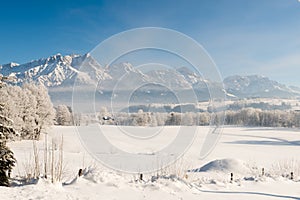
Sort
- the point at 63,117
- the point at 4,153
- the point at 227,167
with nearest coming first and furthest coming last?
1. the point at 4,153
2. the point at 227,167
3. the point at 63,117

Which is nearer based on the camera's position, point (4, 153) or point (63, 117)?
point (4, 153)

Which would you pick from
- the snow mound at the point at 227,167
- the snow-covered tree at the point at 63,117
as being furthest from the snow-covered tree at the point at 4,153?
the snow-covered tree at the point at 63,117

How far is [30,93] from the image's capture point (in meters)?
34.0

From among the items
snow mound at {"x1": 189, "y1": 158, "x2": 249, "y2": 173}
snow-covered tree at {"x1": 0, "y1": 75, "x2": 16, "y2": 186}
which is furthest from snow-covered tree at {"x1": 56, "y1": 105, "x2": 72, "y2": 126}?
snow-covered tree at {"x1": 0, "y1": 75, "x2": 16, "y2": 186}

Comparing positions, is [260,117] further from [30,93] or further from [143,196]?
[143,196]

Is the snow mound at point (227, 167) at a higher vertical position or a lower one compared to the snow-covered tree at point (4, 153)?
lower

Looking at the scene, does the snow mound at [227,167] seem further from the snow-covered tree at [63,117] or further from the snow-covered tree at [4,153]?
the snow-covered tree at [63,117]

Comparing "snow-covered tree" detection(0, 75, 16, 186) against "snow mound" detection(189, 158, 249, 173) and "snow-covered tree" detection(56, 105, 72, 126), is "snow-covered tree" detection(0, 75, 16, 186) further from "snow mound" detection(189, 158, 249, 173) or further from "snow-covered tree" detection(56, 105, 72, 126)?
"snow-covered tree" detection(56, 105, 72, 126)

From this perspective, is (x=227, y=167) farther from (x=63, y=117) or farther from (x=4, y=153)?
(x=63, y=117)

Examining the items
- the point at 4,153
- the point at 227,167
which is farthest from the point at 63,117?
the point at 4,153

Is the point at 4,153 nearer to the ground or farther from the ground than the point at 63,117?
farther from the ground

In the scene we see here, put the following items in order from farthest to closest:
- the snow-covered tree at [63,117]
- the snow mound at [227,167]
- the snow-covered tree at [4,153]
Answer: the snow-covered tree at [63,117], the snow mound at [227,167], the snow-covered tree at [4,153]

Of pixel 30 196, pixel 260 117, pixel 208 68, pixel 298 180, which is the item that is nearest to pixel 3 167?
pixel 30 196

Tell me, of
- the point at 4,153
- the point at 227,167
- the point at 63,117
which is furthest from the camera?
the point at 63,117
